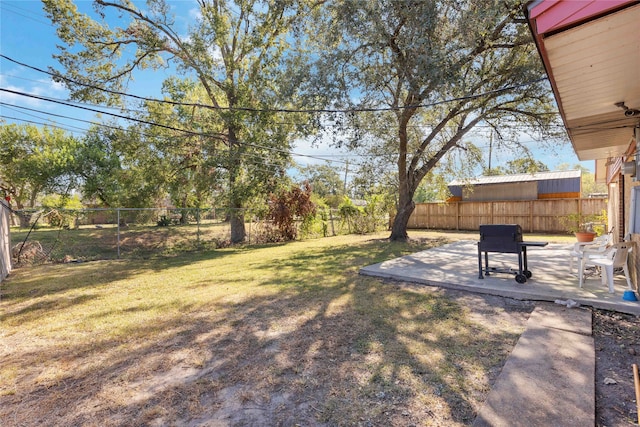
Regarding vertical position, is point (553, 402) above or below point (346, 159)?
below

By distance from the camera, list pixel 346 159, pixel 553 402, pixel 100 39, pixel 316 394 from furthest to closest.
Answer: pixel 346 159 → pixel 100 39 → pixel 316 394 → pixel 553 402

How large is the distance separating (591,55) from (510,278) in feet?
12.6

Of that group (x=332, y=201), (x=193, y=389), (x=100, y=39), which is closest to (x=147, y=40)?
(x=100, y=39)

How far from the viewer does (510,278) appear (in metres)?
5.20

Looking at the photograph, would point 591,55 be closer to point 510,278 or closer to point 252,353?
point 510,278

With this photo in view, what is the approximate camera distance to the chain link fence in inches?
347

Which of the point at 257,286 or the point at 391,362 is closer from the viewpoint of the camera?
the point at 391,362

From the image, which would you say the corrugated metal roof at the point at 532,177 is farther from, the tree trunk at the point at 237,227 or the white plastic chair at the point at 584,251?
the tree trunk at the point at 237,227

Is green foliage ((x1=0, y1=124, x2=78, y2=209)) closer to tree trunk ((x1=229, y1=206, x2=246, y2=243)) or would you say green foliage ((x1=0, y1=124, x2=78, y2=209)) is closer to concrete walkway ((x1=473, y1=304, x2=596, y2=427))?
tree trunk ((x1=229, y1=206, x2=246, y2=243))

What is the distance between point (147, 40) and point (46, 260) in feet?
29.1

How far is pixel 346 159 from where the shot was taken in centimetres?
1419

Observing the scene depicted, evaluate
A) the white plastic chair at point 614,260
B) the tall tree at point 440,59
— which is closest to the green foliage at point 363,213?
the tall tree at point 440,59

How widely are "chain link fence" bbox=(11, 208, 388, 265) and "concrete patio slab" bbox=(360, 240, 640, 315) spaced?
7.52 meters

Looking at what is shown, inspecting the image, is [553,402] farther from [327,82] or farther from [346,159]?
[346,159]
